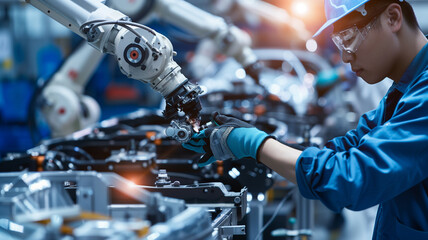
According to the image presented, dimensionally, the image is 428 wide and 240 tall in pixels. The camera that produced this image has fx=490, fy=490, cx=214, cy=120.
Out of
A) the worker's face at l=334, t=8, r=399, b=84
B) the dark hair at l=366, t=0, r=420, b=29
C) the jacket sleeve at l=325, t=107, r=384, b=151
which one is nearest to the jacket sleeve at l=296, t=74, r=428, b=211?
the worker's face at l=334, t=8, r=399, b=84

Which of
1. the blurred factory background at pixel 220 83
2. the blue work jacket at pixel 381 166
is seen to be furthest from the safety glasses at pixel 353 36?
the blurred factory background at pixel 220 83

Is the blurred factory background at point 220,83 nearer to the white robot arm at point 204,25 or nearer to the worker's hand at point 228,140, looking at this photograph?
the white robot arm at point 204,25

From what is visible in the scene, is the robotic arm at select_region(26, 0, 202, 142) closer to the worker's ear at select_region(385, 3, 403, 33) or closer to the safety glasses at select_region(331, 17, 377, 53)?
the safety glasses at select_region(331, 17, 377, 53)

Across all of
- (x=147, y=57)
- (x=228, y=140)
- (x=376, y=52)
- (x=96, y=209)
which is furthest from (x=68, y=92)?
(x=376, y=52)

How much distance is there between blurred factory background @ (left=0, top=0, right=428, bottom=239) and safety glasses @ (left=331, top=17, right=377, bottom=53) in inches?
22.6

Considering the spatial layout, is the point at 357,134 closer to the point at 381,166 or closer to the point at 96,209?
the point at 381,166

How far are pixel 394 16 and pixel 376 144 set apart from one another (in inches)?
18.8

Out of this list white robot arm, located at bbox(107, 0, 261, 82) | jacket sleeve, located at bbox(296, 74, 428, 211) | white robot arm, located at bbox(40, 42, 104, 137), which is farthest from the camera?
white robot arm, located at bbox(40, 42, 104, 137)

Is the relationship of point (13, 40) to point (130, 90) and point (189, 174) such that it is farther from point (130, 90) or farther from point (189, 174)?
point (189, 174)

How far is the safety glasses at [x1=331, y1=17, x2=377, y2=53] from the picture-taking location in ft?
5.56

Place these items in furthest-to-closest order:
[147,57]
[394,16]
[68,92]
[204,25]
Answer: [204,25], [68,92], [147,57], [394,16]

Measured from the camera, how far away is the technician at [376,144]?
1.48 metres

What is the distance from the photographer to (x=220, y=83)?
6.63m

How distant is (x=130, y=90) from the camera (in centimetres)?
1418
